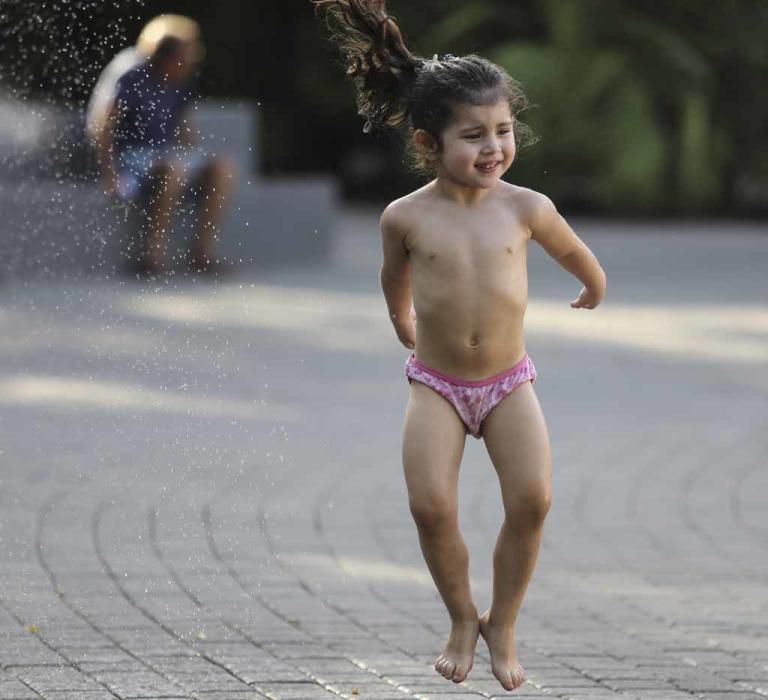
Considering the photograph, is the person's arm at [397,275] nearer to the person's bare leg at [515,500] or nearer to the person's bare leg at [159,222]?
the person's bare leg at [515,500]

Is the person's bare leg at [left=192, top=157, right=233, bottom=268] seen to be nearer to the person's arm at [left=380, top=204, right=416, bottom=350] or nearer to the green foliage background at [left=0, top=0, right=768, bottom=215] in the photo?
the green foliage background at [left=0, top=0, right=768, bottom=215]

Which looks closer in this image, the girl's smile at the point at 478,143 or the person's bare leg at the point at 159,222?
the girl's smile at the point at 478,143

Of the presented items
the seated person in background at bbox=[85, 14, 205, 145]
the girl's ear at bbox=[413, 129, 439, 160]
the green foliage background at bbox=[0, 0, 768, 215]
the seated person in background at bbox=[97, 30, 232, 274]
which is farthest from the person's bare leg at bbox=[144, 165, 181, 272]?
the girl's ear at bbox=[413, 129, 439, 160]

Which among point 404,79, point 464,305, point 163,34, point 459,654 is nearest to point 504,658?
point 459,654

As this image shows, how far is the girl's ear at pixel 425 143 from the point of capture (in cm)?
378

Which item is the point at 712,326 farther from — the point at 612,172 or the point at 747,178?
the point at 747,178

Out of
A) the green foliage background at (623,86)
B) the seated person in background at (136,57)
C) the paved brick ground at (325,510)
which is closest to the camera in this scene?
the paved brick ground at (325,510)

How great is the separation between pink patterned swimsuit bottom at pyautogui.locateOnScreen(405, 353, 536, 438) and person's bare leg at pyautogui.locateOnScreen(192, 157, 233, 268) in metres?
10.1

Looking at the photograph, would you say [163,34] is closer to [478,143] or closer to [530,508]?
[478,143]

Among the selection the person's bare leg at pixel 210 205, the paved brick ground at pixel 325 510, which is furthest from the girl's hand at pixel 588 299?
the person's bare leg at pixel 210 205

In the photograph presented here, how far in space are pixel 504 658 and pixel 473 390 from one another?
22.7 inches

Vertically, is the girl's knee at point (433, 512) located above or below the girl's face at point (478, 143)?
below

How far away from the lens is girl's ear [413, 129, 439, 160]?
12.4 feet

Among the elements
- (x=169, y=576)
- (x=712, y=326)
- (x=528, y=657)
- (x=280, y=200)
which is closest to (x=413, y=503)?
(x=528, y=657)
